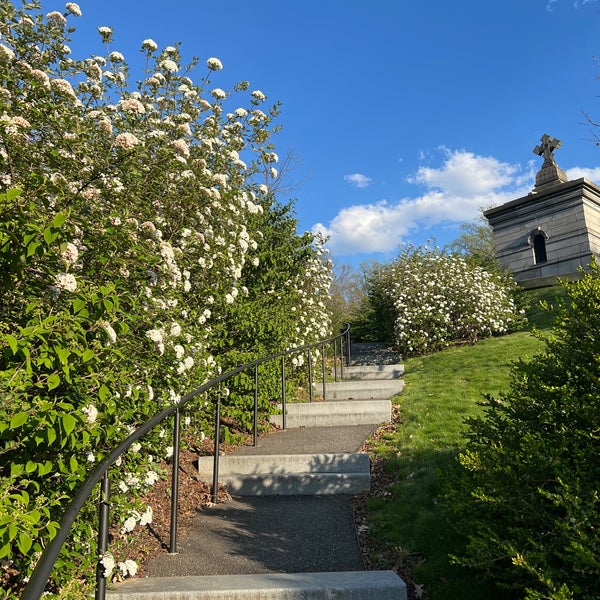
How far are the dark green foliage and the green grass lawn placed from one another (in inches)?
15.7

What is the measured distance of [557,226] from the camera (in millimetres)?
16297

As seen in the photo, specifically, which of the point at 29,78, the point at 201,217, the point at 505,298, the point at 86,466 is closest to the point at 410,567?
the point at 86,466

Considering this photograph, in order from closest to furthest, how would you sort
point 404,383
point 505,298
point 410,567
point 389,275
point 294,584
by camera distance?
1. point 294,584
2. point 410,567
3. point 404,383
4. point 505,298
5. point 389,275

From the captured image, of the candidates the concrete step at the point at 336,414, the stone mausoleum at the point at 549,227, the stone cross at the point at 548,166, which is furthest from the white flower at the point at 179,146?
the stone cross at the point at 548,166

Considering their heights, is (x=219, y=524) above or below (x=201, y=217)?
below

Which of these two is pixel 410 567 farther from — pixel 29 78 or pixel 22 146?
pixel 29 78

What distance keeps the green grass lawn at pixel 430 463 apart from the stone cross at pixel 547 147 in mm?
10334

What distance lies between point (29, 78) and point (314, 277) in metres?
7.44

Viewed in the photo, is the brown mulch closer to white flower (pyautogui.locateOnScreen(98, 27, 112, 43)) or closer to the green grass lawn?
the green grass lawn

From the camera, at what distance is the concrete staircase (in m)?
2.76

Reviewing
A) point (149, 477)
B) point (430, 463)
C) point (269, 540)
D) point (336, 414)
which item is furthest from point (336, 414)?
point (149, 477)

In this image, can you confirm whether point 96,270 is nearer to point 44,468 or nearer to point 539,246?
point 44,468

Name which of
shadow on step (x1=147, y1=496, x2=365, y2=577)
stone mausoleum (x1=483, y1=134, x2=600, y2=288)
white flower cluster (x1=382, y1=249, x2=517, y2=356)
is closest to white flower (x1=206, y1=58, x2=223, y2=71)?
shadow on step (x1=147, y1=496, x2=365, y2=577)

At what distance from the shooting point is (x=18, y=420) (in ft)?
6.57
